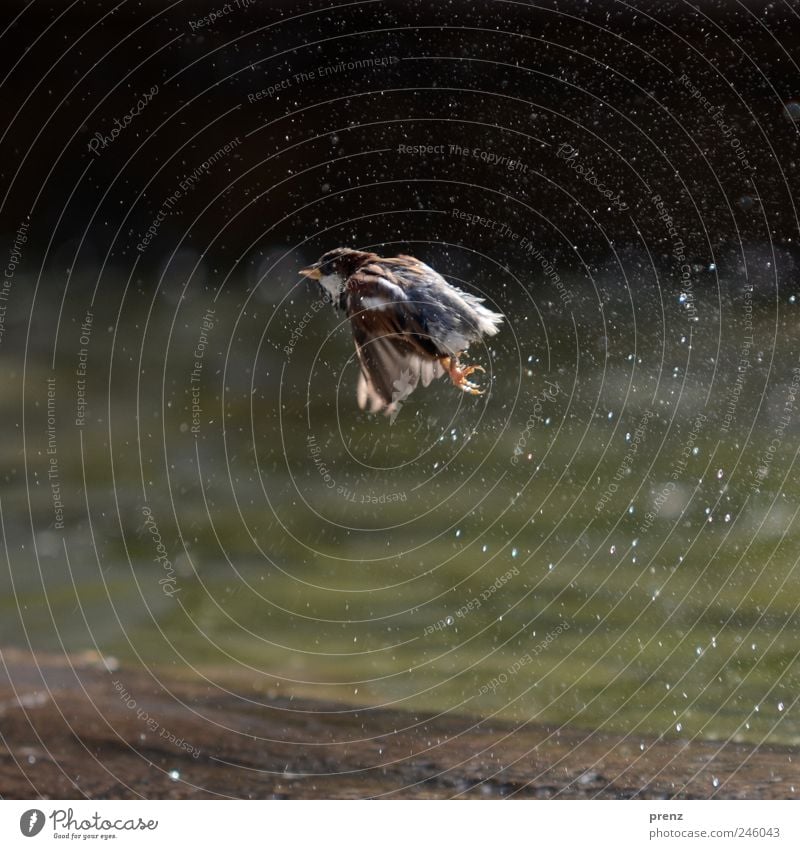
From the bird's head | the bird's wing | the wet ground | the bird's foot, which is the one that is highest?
the bird's head

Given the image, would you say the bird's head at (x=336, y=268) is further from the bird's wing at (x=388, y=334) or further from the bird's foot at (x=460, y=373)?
the bird's foot at (x=460, y=373)

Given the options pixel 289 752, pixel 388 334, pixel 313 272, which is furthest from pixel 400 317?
pixel 289 752

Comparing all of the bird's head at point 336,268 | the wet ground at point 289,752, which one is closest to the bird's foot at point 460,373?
the bird's head at point 336,268

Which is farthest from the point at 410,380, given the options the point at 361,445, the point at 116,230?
the point at 116,230

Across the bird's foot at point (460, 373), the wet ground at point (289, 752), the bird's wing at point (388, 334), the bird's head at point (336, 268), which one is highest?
the bird's head at point (336, 268)

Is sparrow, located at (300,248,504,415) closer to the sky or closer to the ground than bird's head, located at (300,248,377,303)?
closer to the ground

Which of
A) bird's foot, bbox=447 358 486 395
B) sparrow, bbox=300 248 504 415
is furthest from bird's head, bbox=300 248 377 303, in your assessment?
bird's foot, bbox=447 358 486 395

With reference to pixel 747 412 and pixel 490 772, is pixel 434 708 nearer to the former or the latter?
pixel 490 772

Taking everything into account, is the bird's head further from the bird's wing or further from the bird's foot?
the bird's foot
